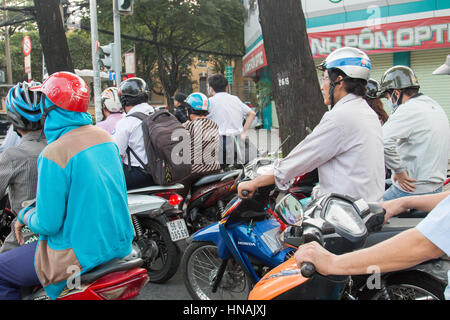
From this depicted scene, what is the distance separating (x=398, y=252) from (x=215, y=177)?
3.42 meters

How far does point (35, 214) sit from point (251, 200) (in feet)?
4.61

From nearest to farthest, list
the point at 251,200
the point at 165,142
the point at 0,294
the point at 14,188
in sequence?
the point at 0,294, the point at 14,188, the point at 251,200, the point at 165,142

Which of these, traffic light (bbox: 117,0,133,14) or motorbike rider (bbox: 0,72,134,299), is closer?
motorbike rider (bbox: 0,72,134,299)

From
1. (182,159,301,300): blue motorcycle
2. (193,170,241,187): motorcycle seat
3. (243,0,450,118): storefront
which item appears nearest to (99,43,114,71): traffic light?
(193,170,241,187): motorcycle seat

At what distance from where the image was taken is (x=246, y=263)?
3.03m

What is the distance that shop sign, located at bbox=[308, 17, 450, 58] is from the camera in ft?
43.7

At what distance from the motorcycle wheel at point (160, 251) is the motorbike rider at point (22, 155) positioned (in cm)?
163

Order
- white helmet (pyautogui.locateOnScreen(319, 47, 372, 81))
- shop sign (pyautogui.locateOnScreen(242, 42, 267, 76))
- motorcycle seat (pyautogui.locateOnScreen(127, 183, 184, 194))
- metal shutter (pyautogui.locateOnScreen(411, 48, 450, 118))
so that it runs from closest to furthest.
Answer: white helmet (pyautogui.locateOnScreen(319, 47, 372, 81))
motorcycle seat (pyautogui.locateOnScreen(127, 183, 184, 194))
metal shutter (pyautogui.locateOnScreen(411, 48, 450, 118))
shop sign (pyautogui.locateOnScreen(242, 42, 267, 76))

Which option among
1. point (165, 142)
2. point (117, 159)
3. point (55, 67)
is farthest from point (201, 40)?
point (117, 159)

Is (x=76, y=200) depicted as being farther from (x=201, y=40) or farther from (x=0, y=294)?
(x=201, y=40)

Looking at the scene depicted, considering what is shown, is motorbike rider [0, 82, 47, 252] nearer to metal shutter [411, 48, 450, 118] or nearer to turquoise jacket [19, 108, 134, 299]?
turquoise jacket [19, 108, 134, 299]

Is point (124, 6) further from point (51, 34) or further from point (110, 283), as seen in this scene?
point (110, 283)

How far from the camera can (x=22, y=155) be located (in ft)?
8.71

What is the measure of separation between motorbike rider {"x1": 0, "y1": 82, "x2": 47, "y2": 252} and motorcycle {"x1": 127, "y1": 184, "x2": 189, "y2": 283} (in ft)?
4.65
